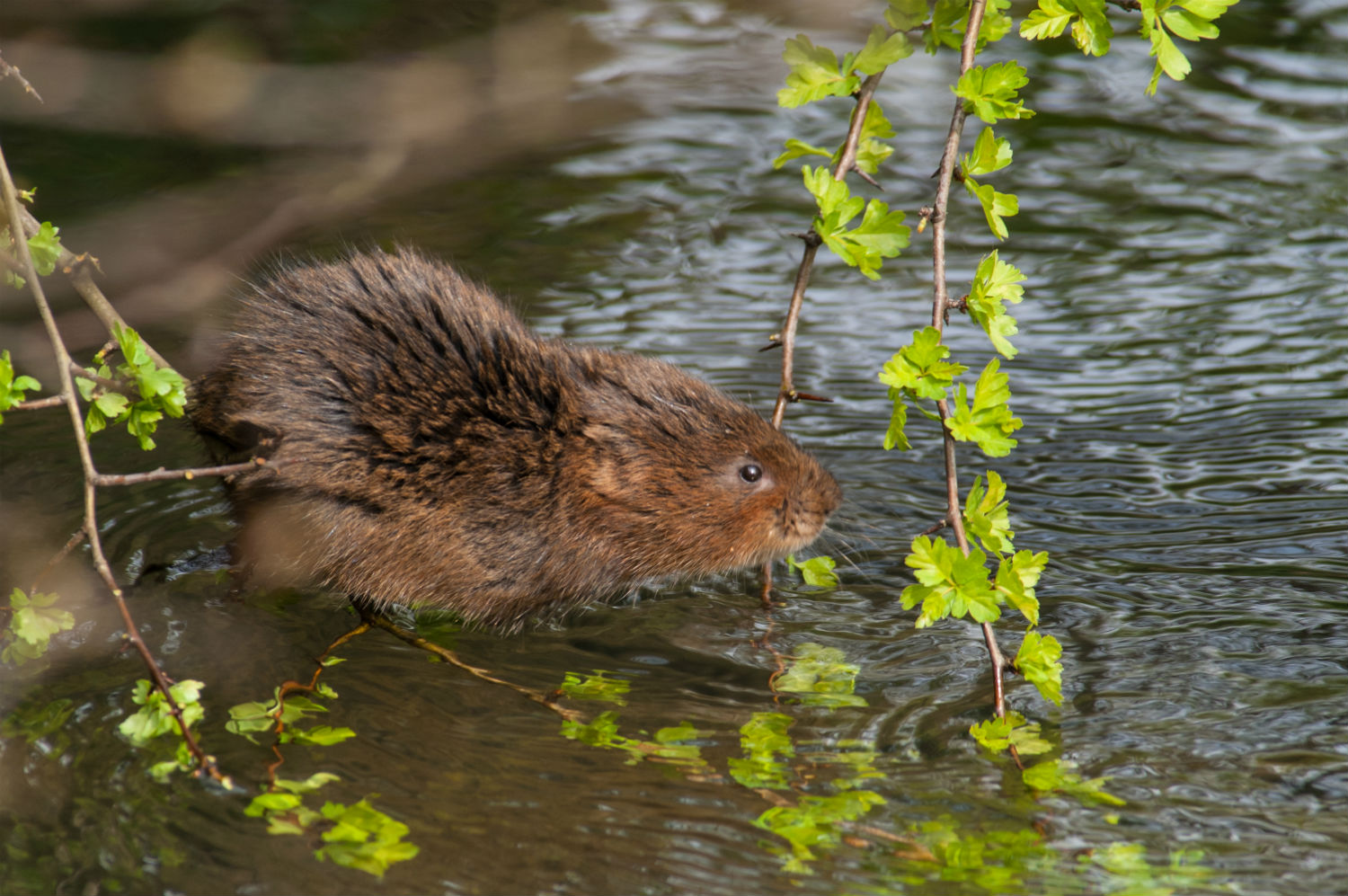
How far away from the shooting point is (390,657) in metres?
3.65

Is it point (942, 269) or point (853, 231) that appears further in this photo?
point (853, 231)

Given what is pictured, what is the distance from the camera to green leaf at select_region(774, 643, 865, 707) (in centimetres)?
345

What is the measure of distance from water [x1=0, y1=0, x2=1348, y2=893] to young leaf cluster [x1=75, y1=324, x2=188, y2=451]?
0.88 ft

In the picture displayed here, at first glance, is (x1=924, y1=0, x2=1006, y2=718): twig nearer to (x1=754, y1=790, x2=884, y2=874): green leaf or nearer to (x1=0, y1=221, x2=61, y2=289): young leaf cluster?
(x1=754, y1=790, x2=884, y2=874): green leaf

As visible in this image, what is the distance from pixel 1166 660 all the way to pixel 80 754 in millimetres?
2659

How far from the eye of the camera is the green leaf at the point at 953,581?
2.75 m

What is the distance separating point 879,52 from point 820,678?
61.4 inches

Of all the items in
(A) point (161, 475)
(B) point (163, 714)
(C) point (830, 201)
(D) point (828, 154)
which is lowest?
(B) point (163, 714)

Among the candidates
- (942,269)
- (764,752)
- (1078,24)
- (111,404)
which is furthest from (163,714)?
(1078,24)

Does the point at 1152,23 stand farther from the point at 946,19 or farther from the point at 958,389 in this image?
the point at 958,389

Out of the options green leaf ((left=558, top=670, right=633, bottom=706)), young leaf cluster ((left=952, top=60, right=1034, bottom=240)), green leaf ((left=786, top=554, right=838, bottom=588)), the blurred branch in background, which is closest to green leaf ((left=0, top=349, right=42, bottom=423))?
the blurred branch in background

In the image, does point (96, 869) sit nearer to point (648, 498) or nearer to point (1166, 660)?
point (648, 498)

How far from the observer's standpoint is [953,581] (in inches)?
110

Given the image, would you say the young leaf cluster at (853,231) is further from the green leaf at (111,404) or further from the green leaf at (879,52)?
the green leaf at (111,404)
